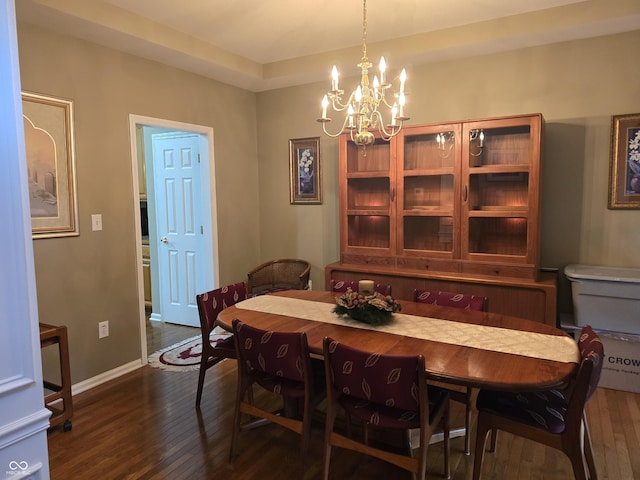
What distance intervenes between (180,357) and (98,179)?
63.7 inches

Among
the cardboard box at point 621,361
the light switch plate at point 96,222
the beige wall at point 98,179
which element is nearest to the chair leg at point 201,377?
the beige wall at point 98,179

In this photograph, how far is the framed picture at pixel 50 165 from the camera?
2.83 m

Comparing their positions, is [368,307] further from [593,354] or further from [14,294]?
[14,294]

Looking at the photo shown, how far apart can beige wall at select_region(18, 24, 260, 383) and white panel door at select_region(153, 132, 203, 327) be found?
1.86 ft

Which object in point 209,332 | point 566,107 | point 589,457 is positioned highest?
point 566,107

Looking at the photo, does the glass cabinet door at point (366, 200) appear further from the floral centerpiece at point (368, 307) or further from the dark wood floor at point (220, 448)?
the dark wood floor at point (220, 448)

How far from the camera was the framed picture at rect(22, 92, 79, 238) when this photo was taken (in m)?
2.83

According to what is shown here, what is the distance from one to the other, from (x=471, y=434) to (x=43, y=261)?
2886 millimetres

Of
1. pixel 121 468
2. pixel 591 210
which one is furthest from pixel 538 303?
pixel 121 468

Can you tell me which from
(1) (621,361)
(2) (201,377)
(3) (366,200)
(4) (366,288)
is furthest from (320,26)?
(1) (621,361)

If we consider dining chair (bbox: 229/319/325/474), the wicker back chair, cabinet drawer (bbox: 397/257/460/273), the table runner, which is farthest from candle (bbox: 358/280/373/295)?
the wicker back chair

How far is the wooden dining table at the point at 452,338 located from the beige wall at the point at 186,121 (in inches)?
50.2

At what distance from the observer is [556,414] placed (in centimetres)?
186

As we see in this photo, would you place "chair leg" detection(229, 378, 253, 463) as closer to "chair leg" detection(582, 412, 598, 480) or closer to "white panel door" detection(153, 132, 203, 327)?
"chair leg" detection(582, 412, 598, 480)
